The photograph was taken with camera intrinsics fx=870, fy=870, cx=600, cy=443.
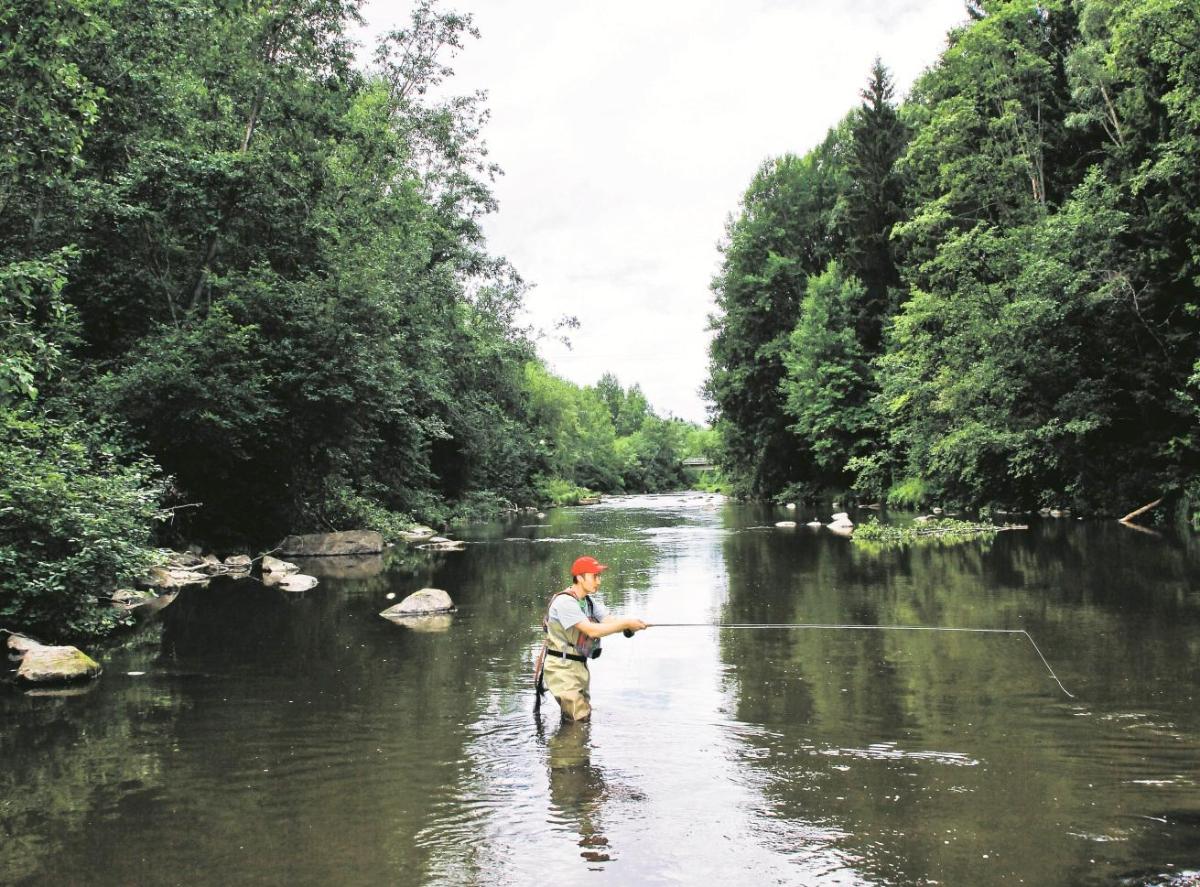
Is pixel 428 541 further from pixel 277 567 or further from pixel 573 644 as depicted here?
pixel 573 644

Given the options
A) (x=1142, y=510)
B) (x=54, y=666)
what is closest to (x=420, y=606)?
(x=54, y=666)

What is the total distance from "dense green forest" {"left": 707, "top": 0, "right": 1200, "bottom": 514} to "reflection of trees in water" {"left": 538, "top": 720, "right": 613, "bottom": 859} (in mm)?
21299

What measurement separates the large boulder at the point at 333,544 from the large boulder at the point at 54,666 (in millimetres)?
14482

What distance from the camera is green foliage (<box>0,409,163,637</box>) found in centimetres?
1091

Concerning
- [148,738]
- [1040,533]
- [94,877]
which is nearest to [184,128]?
[148,738]

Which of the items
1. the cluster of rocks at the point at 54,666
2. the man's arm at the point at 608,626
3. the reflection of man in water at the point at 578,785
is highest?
the man's arm at the point at 608,626

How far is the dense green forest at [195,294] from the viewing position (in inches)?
436

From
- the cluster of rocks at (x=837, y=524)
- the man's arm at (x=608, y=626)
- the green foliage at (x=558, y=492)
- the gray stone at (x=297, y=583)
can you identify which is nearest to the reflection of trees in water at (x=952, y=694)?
the man's arm at (x=608, y=626)

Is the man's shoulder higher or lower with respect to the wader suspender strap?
higher

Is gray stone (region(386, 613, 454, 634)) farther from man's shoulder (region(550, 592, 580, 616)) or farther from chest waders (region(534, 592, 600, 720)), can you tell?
man's shoulder (region(550, 592, 580, 616))

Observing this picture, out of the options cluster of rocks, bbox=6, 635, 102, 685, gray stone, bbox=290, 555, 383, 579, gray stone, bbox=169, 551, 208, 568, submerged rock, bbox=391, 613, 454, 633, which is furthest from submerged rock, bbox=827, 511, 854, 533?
cluster of rocks, bbox=6, 635, 102, 685

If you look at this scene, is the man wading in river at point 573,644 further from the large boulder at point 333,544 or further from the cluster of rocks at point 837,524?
the cluster of rocks at point 837,524

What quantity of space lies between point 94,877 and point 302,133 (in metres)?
23.6

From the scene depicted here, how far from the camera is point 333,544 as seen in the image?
2500cm
